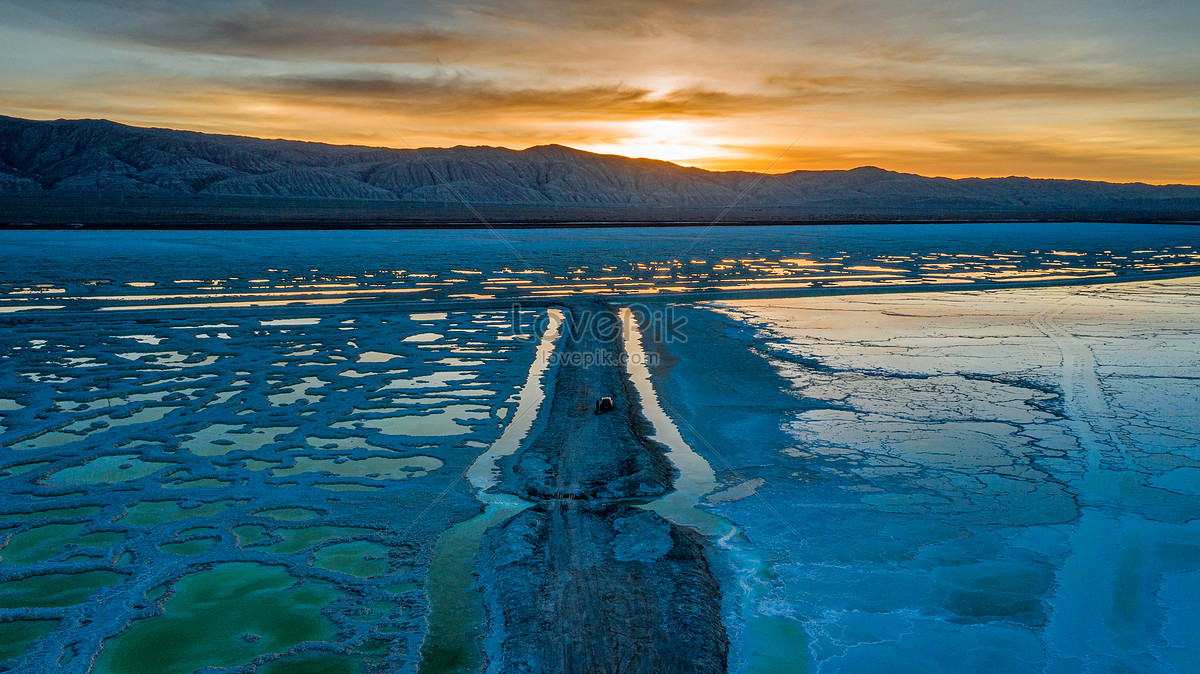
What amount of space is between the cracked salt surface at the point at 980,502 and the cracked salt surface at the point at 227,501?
229 centimetres

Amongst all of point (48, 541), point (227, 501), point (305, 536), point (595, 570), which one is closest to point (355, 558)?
point (305, 536)

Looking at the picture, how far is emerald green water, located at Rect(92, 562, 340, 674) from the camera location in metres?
3.76

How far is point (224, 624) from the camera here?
13.4 feet

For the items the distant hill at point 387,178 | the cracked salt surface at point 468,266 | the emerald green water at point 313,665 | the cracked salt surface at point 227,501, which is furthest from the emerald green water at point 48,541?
the distant hill at point 387,178

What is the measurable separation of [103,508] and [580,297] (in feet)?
39.0

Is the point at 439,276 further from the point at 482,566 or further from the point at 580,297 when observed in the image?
the point at 482,566

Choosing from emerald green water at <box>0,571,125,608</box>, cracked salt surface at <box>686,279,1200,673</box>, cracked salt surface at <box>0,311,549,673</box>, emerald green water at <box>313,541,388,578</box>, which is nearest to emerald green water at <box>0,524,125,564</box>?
cracked salt surface at <box>0,311,549,673</box>

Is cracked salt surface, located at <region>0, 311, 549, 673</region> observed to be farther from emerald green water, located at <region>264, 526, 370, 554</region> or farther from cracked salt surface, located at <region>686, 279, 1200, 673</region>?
cracked salt surface, located at <region>686, 279, 1200, 673</region>

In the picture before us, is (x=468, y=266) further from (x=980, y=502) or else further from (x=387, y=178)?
(x=387, y=178)

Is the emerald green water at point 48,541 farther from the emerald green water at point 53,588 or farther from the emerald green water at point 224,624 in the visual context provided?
the emerald green water at point 224,624

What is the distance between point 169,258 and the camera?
24.4 m

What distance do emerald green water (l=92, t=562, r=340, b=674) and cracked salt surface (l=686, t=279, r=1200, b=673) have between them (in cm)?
259

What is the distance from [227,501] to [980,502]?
5.58 meters

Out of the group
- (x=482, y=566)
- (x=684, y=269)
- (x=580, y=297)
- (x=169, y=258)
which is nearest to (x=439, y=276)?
(x=580, y=297)
